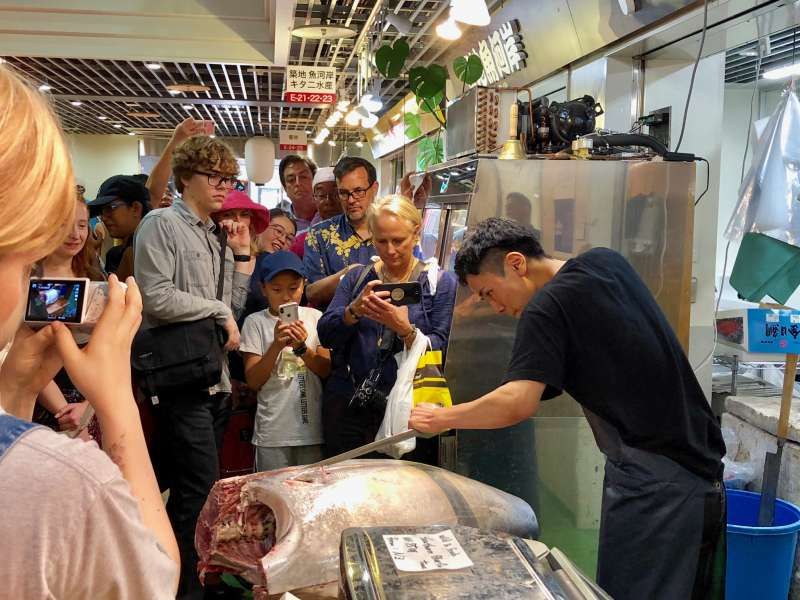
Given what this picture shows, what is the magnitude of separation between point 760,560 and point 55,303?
8.24ft

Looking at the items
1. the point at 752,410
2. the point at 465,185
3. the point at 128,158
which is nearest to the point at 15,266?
the point at 465,185

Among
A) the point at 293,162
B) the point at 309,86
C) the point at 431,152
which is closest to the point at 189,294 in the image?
the point at 293,162

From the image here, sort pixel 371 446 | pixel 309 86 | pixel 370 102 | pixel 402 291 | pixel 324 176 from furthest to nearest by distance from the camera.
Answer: pixel 309 86 < pixel 370 102 < pixel 324 176 < pixel 402 291 < pixel 371 446

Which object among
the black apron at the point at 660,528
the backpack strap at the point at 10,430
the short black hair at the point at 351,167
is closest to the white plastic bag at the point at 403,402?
the black apron at the point at 660,528

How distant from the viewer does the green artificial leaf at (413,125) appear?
326 inches

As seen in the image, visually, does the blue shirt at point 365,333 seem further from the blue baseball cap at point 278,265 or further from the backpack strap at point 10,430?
the backpack strap at point 10,430

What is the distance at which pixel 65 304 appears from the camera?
1.29m

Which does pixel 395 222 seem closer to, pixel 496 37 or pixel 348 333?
pixel 348 333

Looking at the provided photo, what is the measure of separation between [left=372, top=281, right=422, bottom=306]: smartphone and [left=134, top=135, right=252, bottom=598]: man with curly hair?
709mm

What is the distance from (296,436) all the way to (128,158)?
17.5 m

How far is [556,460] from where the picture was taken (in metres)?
2.92

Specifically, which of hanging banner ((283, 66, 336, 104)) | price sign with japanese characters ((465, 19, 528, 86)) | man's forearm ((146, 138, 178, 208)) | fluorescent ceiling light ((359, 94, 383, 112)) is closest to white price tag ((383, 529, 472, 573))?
man's forearm ((146, 138, 178, 208))

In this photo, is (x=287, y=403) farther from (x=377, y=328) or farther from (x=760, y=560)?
(x=760, y=560)

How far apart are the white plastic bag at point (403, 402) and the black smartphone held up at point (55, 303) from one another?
1.32 meters
